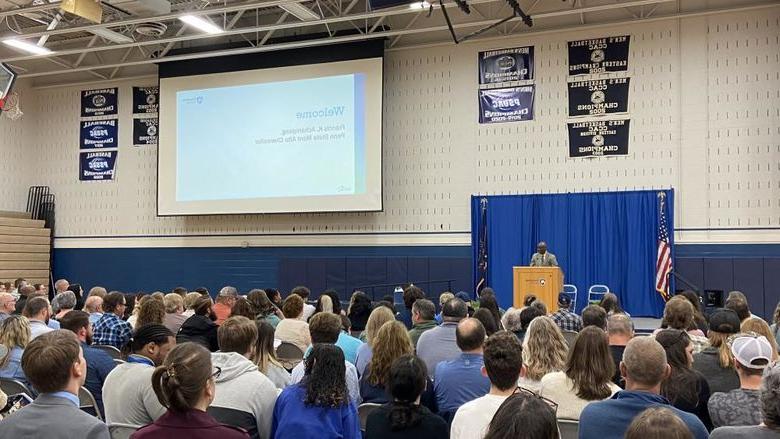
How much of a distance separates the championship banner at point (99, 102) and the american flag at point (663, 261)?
13.9 meters

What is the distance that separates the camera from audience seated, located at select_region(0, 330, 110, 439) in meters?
2.29

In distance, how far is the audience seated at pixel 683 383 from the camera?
3.49 m

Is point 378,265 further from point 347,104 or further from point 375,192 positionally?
point 347,104

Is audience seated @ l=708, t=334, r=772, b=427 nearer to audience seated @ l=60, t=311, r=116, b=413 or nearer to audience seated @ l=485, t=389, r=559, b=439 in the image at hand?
audience seated @ l=485, t=389, r=559, b=439

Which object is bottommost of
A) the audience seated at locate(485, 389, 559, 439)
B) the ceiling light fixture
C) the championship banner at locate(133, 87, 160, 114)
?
the audience seated at locate(485, 389, 559, 439)

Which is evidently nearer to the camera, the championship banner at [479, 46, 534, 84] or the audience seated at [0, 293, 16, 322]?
the audience seated at [0, 293, 16, 322]

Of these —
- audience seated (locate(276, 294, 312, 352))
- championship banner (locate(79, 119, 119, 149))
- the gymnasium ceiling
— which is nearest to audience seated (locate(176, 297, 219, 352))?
audience seated (locate(276, 294, 312, 352))

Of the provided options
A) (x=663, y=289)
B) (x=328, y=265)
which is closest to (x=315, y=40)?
(x=328, y=265)

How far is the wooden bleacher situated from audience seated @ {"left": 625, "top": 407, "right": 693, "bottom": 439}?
18.5 m

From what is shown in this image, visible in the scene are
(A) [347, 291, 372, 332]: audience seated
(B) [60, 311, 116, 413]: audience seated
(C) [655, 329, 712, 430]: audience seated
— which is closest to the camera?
(C) [655, 329, 712, 430]: audience seated

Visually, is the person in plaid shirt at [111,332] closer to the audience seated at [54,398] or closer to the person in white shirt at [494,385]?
the audience seated at [54,398]

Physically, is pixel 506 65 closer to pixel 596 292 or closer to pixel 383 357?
pixel 596 292

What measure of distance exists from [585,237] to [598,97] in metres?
2.81

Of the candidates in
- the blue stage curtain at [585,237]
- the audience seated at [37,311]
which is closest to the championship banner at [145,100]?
the blue stage curtain at [585,237]
